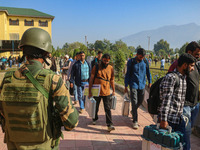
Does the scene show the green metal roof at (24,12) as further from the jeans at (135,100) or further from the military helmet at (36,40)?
the military helmet at (36,40)

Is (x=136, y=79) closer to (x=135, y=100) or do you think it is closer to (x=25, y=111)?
(x=135, y=100)

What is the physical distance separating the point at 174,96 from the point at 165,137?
1.87ft

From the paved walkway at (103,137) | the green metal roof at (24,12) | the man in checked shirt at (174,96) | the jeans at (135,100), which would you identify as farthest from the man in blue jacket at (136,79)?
the green metal roof at (24,12)

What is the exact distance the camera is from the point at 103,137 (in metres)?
4.39

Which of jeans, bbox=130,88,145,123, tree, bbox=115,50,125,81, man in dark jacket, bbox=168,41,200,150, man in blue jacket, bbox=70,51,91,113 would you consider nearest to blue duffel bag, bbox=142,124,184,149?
man in dark jacket, bbox=168,41,200,150

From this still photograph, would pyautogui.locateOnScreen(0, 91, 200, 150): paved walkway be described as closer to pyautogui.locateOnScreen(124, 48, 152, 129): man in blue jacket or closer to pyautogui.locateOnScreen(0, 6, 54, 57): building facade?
pyautogui.locateOnScreen(124, 48, 152, 129): man in blue jacket

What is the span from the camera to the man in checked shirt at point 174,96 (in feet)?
8.60

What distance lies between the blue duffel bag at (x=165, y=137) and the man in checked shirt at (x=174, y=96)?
3.8 inches

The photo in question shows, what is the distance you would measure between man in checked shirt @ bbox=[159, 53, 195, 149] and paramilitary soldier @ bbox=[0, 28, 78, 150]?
140cm

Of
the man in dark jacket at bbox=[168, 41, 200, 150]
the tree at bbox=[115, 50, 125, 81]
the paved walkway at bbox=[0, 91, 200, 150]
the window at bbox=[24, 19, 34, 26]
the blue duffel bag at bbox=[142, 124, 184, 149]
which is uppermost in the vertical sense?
the window at bbox=[24, 19, 34, 26]

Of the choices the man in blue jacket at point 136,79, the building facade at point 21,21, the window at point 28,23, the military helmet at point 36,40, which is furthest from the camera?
the window at point 28,23

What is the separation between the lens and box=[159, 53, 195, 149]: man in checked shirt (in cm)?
262

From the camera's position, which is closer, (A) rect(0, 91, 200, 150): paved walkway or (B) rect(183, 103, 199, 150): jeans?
(B) rect(183, 103, 199, 150): jeans

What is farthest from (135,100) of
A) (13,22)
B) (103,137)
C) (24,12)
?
(24,12)
